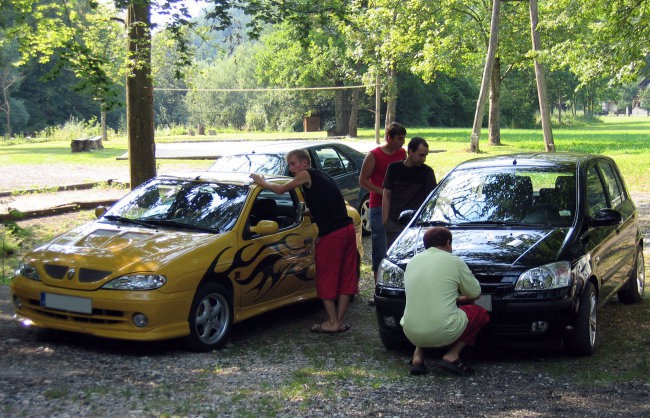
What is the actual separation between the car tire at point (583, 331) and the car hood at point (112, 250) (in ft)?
10.4

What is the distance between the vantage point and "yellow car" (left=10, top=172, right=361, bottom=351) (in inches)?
263

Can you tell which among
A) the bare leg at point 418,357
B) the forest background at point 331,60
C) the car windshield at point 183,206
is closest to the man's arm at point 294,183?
Result: the car windshield at point 183,206

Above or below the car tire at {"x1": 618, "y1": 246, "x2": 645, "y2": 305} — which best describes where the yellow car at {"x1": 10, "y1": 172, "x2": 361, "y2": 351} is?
above

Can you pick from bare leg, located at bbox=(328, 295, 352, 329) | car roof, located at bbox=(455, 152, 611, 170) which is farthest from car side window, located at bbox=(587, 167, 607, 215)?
bare leg, located at bbox=(328, 295, 352, 329)

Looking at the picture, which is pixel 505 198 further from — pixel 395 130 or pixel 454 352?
pixel 454 352

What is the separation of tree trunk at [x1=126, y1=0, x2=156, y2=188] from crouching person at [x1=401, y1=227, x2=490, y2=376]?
25.2 ft

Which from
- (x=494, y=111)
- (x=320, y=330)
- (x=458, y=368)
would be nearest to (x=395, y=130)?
(x=320, y=330)

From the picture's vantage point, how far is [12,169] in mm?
26672

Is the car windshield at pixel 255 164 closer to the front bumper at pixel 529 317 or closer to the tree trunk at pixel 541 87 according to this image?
the front bumper at pixel 529 317

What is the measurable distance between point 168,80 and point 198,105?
13262mm

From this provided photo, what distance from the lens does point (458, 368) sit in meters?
6.22

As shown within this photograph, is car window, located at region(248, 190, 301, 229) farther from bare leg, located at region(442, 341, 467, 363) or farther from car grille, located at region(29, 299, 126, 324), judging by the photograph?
bare leg, located at region(442, 341, 467, 363)

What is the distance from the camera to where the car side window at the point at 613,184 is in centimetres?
844

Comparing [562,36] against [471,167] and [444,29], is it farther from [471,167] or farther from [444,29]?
[471,167]
